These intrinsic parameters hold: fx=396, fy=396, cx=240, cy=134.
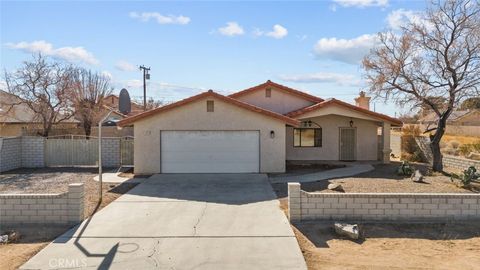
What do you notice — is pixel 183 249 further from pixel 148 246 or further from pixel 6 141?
pixel 6 141

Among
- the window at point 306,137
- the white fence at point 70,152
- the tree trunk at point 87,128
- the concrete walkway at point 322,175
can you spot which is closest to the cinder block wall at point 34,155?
the white fence at point 70,152

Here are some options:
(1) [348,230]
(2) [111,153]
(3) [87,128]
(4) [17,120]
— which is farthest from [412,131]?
(4) [17,120]

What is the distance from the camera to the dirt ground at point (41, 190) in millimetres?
7963

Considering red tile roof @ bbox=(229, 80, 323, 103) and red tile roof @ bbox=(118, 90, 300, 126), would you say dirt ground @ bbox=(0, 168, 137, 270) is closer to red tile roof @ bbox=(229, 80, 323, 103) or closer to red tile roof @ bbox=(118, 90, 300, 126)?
red tile roof @ bbox=(118, 90, 300, 126)

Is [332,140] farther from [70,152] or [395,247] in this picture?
[395,247]

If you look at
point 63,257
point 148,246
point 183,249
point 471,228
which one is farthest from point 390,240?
point 63,257

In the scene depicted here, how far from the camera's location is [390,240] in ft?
28.2

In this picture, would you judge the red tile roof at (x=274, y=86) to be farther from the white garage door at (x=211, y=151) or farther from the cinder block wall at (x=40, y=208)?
the cinder block wall at (x=40, y=208)

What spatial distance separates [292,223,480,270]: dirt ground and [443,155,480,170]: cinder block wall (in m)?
9.97

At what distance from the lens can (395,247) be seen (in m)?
8.23

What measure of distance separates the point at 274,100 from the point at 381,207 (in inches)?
530

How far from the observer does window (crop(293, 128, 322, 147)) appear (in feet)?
74.7

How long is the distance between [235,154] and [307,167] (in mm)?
3888

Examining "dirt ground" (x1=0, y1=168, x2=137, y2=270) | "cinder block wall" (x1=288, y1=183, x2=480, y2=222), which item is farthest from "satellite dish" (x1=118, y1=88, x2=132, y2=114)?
"cinder block wall" (x1=288, y1=183, x2=480, y2=222)
